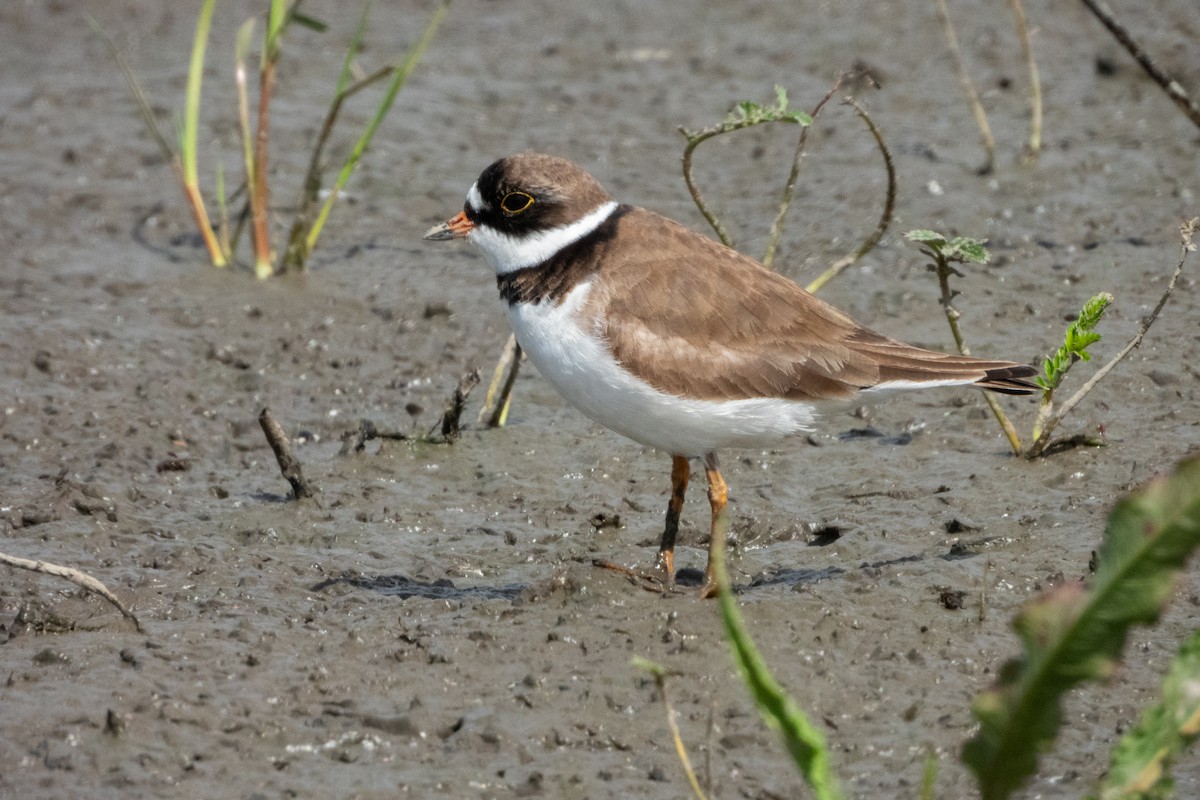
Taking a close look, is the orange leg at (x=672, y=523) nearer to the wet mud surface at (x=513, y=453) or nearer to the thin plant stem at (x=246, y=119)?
the wet mud surface at (x=513, y=453)

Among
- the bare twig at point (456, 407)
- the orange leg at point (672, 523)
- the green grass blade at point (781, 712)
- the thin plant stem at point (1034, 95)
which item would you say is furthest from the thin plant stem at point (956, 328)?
the thin plant stem at point (1034, 95)

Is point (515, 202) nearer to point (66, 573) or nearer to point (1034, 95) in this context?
point (66, 573)

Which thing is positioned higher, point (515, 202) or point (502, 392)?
point (515, 202)

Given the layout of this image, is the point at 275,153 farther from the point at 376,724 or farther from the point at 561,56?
the point at 376,724

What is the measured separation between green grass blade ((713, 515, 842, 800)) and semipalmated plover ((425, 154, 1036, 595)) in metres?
1.96

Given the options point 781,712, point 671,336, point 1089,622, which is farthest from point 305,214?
point 1089,622

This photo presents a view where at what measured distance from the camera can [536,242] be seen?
5840mm

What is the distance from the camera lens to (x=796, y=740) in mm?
3482

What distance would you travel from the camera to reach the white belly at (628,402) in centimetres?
540

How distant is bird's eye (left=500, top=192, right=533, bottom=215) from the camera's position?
19.2 feet

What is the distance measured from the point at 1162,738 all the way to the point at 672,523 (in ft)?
8.43

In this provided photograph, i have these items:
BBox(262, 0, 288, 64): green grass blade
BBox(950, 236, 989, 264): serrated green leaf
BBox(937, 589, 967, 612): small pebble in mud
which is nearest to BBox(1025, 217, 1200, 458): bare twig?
BBox(950, 236, 989, 264): serrated green leaf

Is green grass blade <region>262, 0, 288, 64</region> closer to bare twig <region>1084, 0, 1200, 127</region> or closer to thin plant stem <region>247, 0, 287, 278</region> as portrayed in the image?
thin plant stem <region>247, 0, 287, 278</region>

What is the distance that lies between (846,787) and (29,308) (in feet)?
18.6
